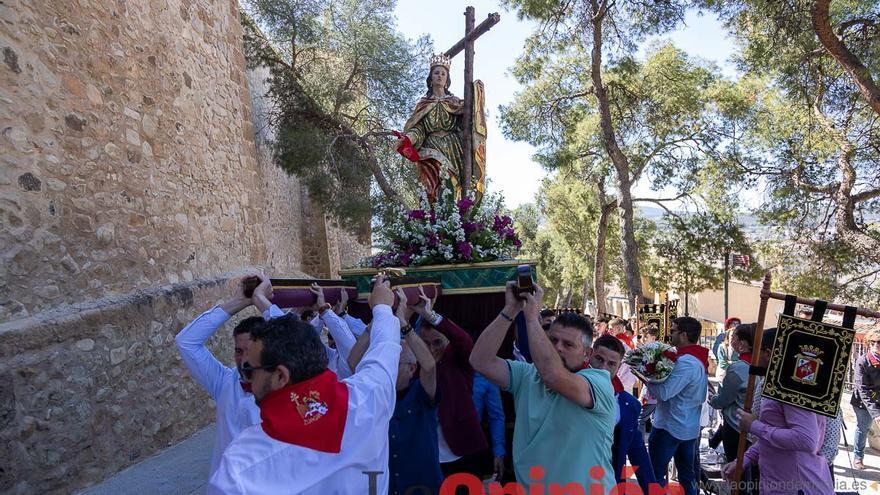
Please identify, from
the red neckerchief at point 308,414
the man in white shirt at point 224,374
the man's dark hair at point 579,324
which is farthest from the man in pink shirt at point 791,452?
the man in white shirt at point 224,374

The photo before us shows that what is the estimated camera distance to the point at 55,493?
5316 mm

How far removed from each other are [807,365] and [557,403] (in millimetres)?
1584

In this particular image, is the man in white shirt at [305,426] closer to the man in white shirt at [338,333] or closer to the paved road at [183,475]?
the man in white shirt at [338,333]

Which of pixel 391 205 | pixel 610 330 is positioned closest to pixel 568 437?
pixel 610 330

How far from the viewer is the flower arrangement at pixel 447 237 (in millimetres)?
5152

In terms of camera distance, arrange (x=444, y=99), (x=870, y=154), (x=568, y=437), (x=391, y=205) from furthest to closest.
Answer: (x=391, y=205), (x=870, y=154), (x=444, y=99), (x=568, y=437)

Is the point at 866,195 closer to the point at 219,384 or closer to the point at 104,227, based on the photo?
the point at 104,227

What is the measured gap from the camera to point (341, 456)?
2.15m

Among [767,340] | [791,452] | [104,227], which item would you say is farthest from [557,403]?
[104,227]

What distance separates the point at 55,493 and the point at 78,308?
1.56m

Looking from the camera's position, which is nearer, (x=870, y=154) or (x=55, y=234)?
(x=55, y=234)

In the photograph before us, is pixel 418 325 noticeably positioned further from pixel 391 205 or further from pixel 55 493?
pixel 391 205

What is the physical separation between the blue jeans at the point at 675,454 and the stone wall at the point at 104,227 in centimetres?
470

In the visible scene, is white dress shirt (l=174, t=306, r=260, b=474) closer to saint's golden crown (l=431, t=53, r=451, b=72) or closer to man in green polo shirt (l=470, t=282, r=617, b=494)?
man in green polo shirt (l=470, t=282, r=617, b=494)
